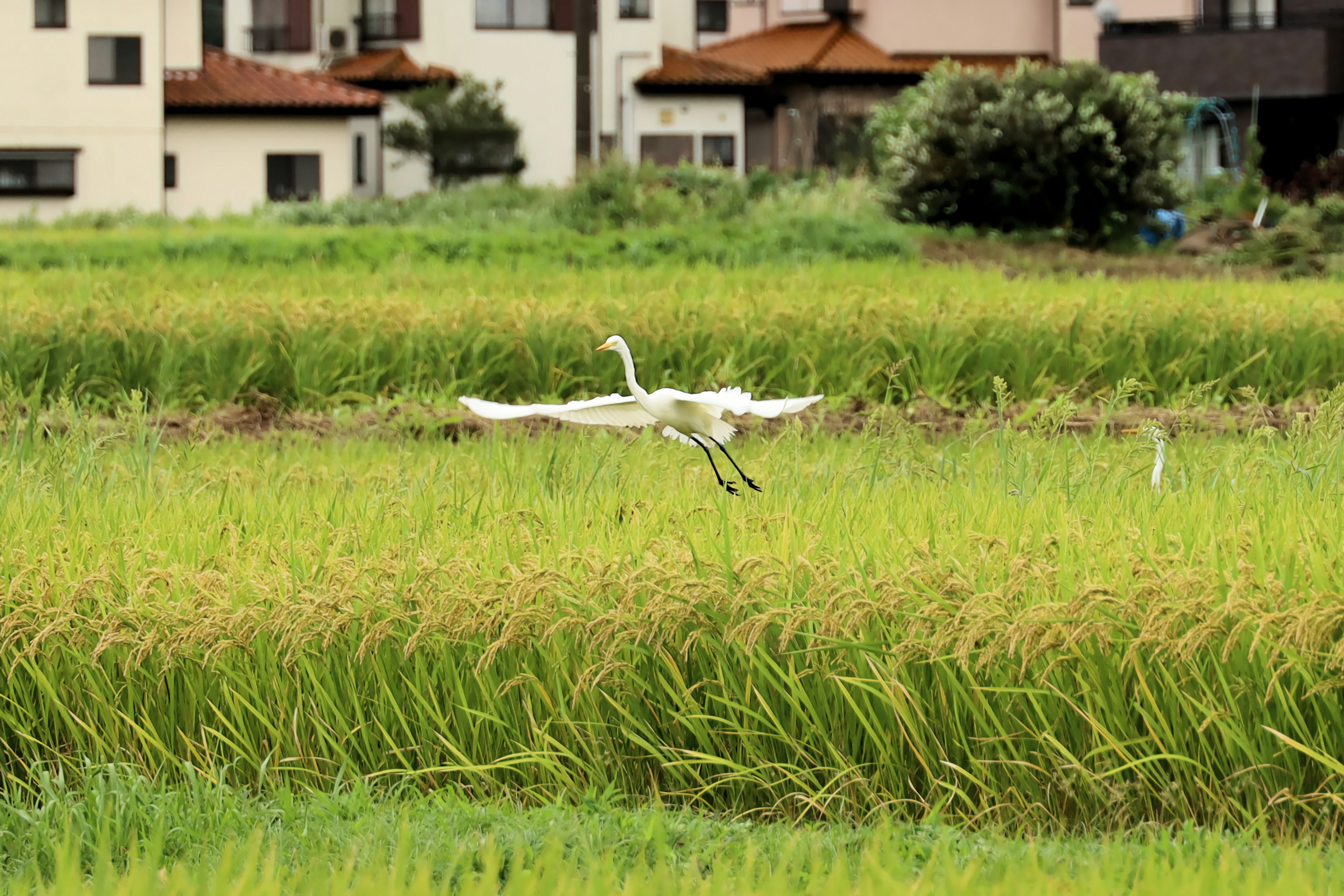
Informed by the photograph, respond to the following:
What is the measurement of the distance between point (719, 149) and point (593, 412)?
42315 mm

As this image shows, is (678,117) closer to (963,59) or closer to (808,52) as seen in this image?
(808,52)

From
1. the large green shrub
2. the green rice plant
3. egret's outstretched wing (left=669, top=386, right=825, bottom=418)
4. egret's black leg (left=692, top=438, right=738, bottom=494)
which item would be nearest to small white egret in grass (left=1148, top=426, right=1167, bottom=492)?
egret's black leg (left=692, top=438, right=738, bottom=494)

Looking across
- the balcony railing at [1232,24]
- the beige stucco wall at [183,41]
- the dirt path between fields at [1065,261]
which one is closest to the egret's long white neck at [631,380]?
the dirt path between fields at [1065,261]

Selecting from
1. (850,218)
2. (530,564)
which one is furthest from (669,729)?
(850,218)

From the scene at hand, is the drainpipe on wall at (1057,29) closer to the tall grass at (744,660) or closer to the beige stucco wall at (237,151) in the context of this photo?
the beige stucco wall at (237,151)

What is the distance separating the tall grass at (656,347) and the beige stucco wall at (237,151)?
2796 centimetres

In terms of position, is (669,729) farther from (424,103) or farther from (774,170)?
(774,170)

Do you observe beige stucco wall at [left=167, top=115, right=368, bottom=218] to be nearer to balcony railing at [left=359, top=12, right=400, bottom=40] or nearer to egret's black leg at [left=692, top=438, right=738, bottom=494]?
balcony railing at [left=359, top=12, right=400, bottom=40]

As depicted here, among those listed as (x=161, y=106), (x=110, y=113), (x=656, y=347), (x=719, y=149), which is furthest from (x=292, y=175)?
(x=656, y=347)

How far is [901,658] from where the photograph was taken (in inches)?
195

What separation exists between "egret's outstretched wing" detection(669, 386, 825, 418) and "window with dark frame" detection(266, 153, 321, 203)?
36979mm

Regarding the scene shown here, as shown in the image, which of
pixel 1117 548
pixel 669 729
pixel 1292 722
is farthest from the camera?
pixel 1117 548

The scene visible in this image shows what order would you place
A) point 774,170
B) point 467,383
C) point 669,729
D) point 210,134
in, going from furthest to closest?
point 774,170 < point 210,134 < point 467,383 < point 669,729

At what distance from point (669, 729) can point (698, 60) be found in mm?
44147
